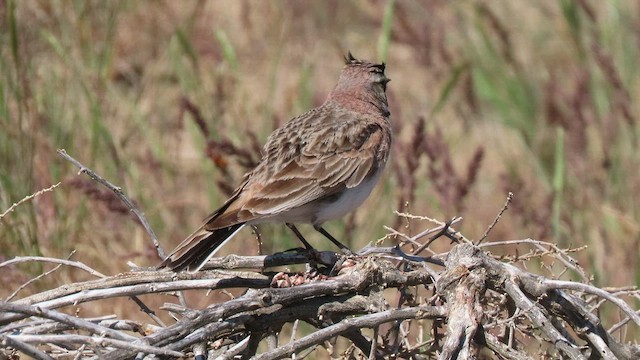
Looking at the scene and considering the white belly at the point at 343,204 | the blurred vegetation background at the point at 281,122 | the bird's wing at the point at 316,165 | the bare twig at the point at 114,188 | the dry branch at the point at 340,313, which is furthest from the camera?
the blurred vegetation background at the point at 281,122

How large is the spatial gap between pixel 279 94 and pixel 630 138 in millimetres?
3336

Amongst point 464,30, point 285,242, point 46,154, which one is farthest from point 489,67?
point 46,154

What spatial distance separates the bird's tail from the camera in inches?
139

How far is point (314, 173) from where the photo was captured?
4.57 metres

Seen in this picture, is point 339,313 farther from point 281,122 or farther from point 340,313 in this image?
point 281,122

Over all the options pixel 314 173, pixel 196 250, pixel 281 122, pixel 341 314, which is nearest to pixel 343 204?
pixel 314 173

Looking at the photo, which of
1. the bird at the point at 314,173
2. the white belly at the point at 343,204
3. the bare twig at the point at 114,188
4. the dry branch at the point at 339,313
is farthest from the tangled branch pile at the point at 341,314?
the white belly at the point at 343,204

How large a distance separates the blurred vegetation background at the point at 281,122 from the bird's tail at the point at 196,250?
0.70 m

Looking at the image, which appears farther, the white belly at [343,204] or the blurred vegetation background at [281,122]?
the blurred vegetation background at [281,122]

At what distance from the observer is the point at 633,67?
734cm

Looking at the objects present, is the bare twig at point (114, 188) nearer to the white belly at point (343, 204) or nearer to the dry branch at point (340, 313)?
the dry branch at point (340, 313)

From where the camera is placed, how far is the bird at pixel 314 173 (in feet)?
13.6

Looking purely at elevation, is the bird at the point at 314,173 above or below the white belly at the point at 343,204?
above

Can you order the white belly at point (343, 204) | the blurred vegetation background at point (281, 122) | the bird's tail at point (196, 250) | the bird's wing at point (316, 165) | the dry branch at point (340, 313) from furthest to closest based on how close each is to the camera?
the blurred vegetation background at point (281, 122) < the white belly at point (343, 204) < the bird's wing at point (316, 165) < the bird's tail at point (196, 250) < the dry branch at point (340, 313)
